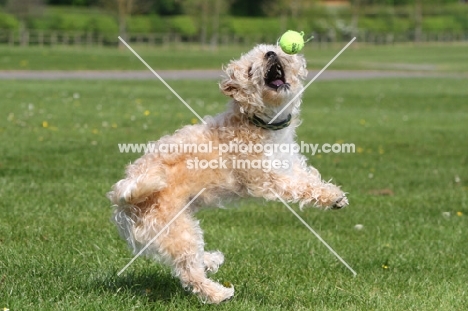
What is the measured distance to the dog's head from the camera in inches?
211

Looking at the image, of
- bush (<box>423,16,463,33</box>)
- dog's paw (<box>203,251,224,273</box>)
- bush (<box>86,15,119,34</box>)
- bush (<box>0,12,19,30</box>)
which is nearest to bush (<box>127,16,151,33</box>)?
bush (<box>86,15,119,34</box>)

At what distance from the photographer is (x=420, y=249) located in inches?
299

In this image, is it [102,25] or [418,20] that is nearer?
[102,25]

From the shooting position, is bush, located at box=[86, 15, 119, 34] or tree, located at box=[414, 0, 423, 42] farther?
tree, located at box=[414, 0, 423, 42]

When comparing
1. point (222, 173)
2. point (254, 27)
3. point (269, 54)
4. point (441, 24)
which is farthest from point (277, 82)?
point (441, 24)

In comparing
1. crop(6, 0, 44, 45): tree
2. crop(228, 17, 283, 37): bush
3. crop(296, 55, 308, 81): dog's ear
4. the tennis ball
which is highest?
the tennis ball

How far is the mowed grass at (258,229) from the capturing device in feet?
18.9

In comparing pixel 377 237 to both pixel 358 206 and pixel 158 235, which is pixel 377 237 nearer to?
pixel 358 206

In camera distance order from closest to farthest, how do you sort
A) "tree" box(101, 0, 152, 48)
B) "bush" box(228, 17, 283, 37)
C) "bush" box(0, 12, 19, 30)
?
1. "bush" box(0, 12, 19, 30)
2. "tree" box(101, 0, 152, 48)
3. "bush" box(228, 17, 283, 37)

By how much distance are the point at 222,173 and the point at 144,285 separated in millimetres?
1063

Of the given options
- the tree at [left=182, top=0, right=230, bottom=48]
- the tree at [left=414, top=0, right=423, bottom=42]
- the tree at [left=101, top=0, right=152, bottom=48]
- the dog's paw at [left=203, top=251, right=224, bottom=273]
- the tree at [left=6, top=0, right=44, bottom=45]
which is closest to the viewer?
the dog's paw at [left=203, top=251, right=224, bottom=273]

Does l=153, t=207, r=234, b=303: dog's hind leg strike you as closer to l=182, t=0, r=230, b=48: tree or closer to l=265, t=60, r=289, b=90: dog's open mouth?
l=265, t=60, r=289, b=90: dog's open mouth

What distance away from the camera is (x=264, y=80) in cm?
539

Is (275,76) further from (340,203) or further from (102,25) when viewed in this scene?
(102,25)
